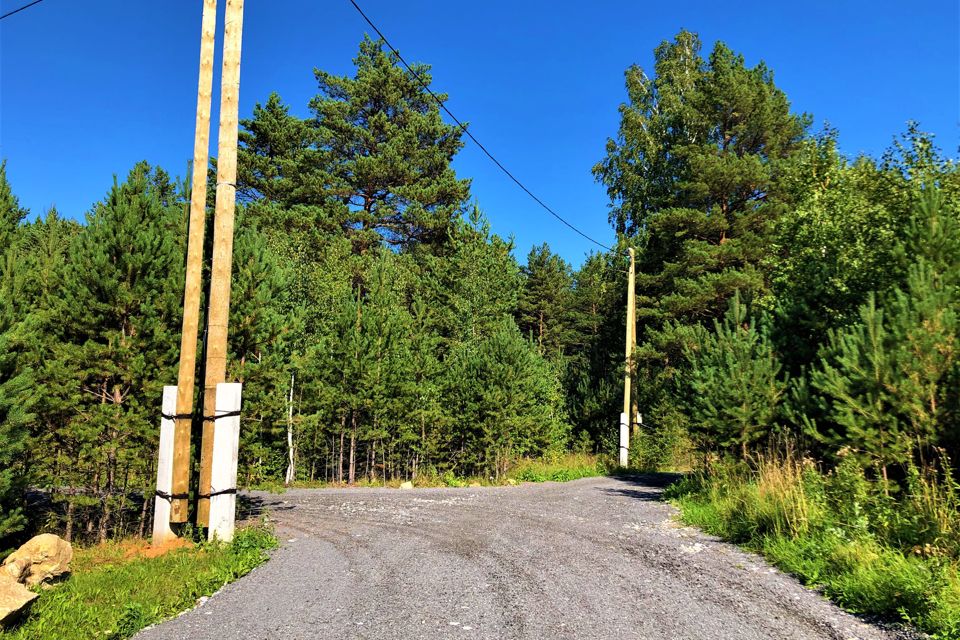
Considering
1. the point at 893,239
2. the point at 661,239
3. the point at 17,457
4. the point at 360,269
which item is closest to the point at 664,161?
the point at 661,239

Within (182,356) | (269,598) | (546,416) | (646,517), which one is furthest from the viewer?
(546,416)

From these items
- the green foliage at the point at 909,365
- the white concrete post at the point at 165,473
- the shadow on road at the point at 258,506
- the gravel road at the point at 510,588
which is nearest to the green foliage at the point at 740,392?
the gravel road at the point at 510,588

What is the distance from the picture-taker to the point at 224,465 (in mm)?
6941

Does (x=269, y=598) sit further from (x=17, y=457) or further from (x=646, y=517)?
(x=646, y=517)

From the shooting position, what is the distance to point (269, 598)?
16.4 feet

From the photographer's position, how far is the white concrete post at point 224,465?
6.86 metres

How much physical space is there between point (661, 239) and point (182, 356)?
2168 centimetres

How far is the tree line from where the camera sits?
23.2 feet

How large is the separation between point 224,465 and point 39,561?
6.50 ft

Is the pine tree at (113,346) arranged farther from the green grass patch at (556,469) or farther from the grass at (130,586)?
the green grass patch at (556,469)

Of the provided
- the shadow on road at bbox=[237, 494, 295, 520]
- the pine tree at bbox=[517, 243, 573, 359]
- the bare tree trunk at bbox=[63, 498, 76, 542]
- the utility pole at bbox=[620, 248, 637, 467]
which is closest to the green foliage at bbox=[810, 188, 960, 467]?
the shadow on road at bbox=[237, 494, 295, 520]

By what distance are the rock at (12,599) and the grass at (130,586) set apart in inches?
4.7

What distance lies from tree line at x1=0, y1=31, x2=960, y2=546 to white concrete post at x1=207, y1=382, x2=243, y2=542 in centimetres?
147

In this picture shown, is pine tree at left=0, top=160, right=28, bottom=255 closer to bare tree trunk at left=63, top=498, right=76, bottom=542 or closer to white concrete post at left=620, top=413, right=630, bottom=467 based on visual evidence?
bare tree trunk at left=63, top=498, right=76, bottom=542
